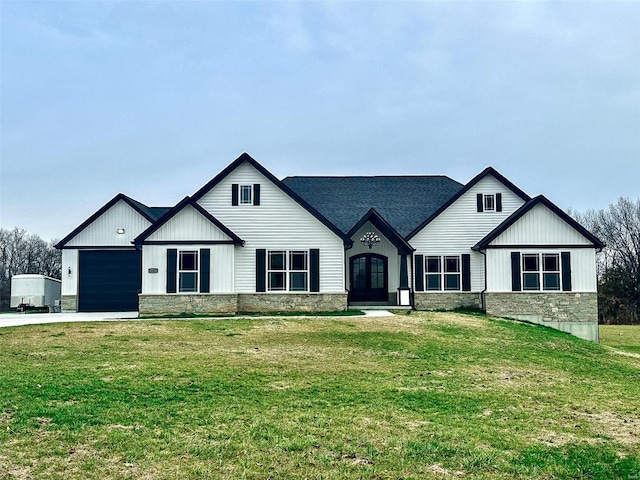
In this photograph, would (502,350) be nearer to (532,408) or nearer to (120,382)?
(532,408)

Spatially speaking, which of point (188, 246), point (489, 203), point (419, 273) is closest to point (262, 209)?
point (188, 246)

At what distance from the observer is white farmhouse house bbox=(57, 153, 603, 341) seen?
2302cm

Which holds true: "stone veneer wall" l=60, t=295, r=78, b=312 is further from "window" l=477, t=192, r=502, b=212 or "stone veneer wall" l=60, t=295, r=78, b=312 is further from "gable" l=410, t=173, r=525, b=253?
"window" l=477, t=192, r=502, b=212

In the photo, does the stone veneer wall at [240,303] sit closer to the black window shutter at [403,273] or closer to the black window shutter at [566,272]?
the black window shutter at [403,273]

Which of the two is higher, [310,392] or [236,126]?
[236,126]

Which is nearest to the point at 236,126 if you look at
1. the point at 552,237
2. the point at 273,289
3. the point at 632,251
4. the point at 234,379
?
the point at 273,289

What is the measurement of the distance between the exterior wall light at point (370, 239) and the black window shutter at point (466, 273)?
3920 millimetres

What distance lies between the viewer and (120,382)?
10211mm

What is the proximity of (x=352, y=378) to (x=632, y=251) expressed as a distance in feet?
178

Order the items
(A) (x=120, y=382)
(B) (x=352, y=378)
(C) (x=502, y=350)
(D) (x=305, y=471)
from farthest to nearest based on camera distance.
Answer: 1. (C) (x=502, y=350)
2. (B) (x=352, y=378)
3. (A) (x=120, y=382)
4. (D) (x=305, y=471)

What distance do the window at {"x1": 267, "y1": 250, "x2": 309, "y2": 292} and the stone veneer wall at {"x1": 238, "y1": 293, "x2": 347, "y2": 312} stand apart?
1.14 ft

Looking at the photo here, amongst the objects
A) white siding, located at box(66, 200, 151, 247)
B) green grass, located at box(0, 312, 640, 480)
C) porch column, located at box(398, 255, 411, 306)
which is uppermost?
white siding, located at box(66, 200, 151, 247)

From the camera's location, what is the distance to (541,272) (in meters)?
23.6

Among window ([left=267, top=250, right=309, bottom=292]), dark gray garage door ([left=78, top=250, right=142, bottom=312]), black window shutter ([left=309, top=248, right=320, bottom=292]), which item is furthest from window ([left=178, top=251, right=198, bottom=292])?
dark gray garage door ([left=78, top=250, right=142, bottom=312])
